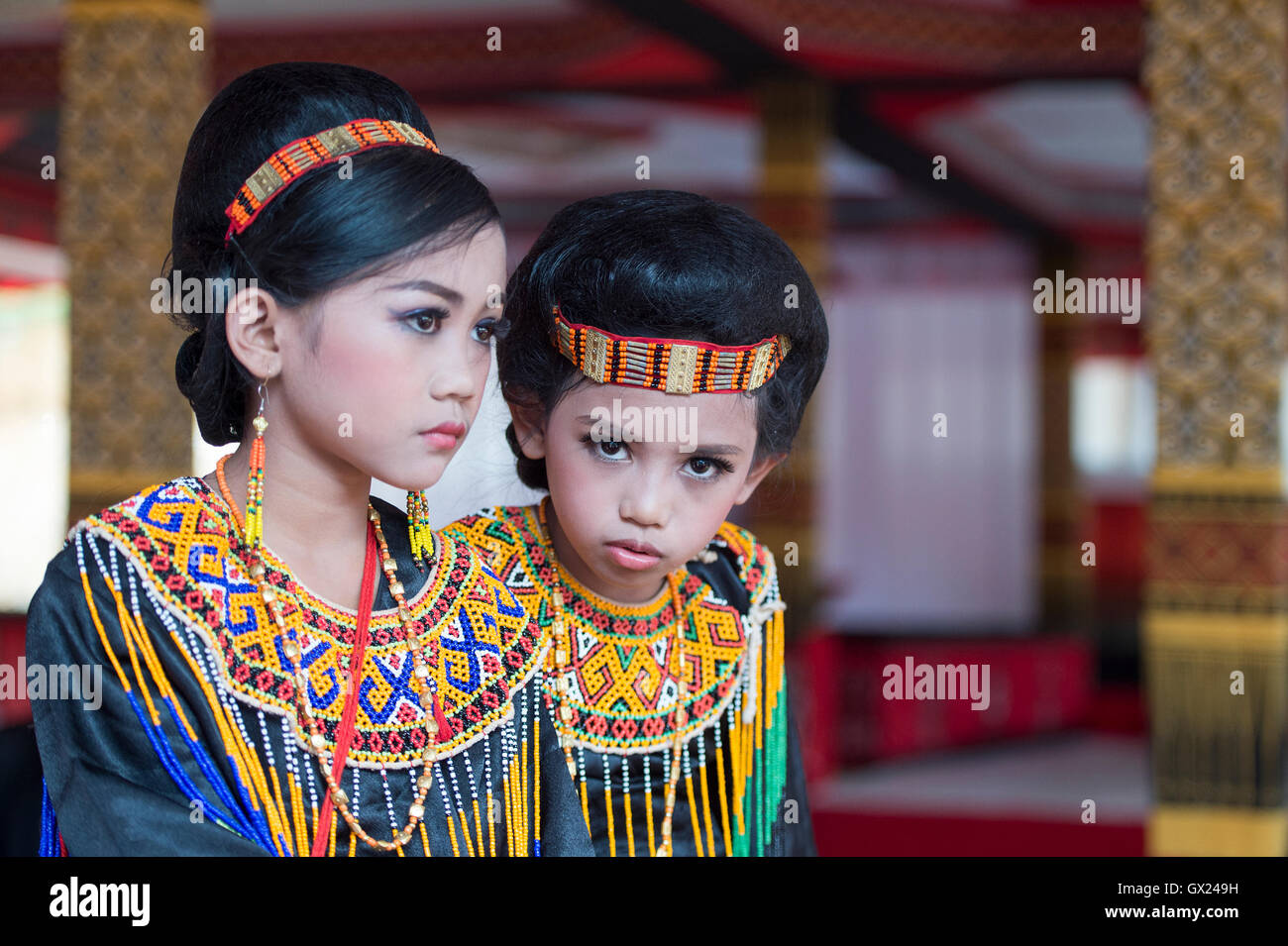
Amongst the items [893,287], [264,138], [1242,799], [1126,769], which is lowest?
[1126,769]

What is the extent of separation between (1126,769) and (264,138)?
7521 millimetres

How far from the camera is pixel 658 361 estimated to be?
1117 millimetres

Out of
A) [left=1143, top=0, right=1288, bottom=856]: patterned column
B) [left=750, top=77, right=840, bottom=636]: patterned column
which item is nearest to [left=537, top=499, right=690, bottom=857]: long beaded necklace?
[left=1143, top=0, right=1288, bottom=856]: patterned column

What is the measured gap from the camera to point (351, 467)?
1067mm

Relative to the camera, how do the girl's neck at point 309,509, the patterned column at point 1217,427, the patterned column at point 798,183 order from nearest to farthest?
the girl's neck at point 309,509 → the patterned column at point 1217,427 → the patterned column at point 798,183

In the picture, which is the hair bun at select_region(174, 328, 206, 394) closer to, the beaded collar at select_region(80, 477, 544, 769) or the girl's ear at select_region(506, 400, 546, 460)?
the beaded collar at select_region(80, 477, 544, 769)

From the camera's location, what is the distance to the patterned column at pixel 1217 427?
3744mm

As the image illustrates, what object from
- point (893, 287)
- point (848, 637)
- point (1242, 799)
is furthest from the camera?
point (893, 287)

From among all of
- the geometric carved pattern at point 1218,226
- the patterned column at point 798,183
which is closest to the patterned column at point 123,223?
the geometric carved pattern at point 1218,226

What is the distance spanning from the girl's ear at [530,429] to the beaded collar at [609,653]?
88 millimetres

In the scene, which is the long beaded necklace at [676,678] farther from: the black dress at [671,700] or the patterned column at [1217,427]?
the patterned column at [1217,427]

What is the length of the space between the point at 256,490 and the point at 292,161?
0.25 m
